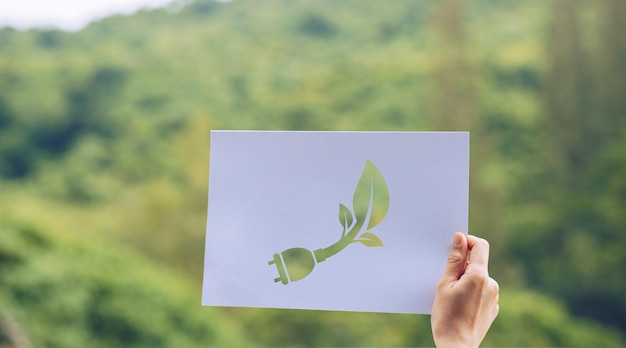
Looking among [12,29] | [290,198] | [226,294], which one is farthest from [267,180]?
[12,29]

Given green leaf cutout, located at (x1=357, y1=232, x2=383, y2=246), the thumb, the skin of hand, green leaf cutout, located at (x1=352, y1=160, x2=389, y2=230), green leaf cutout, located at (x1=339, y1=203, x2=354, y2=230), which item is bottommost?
the skin of hand

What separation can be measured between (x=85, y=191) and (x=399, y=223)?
541 centimetres

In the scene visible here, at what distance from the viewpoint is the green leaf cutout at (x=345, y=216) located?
0.93m

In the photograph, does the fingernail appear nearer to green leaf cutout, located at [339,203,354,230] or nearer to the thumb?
the thumb

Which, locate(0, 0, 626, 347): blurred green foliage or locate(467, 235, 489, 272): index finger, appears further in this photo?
locate(0, 0, 626, 347): blurred green foliage

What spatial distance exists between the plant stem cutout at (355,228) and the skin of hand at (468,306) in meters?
0.12

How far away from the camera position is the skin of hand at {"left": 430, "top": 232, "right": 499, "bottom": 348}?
0.80m

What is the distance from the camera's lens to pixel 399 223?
917 millimetres

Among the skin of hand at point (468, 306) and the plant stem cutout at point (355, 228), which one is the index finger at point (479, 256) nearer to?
the skin of hand at point (468, 306)

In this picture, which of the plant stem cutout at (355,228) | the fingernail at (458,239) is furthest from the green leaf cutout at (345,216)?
the fingernail at (458,239)

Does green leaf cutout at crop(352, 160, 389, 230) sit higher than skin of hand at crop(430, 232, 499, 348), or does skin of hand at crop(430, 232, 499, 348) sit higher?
green leaf cutout at crop(352, 160, 389, 230)

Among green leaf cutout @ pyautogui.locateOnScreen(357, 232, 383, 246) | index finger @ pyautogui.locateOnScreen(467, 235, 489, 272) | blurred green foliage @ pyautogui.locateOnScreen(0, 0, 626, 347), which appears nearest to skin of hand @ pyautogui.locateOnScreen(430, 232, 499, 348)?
index finger @ pyautogui.locateOnScreen(467, 235, 489, 272)

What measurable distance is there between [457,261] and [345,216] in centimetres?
15

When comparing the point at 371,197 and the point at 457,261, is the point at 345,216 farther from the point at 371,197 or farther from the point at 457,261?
the point at 457,261
